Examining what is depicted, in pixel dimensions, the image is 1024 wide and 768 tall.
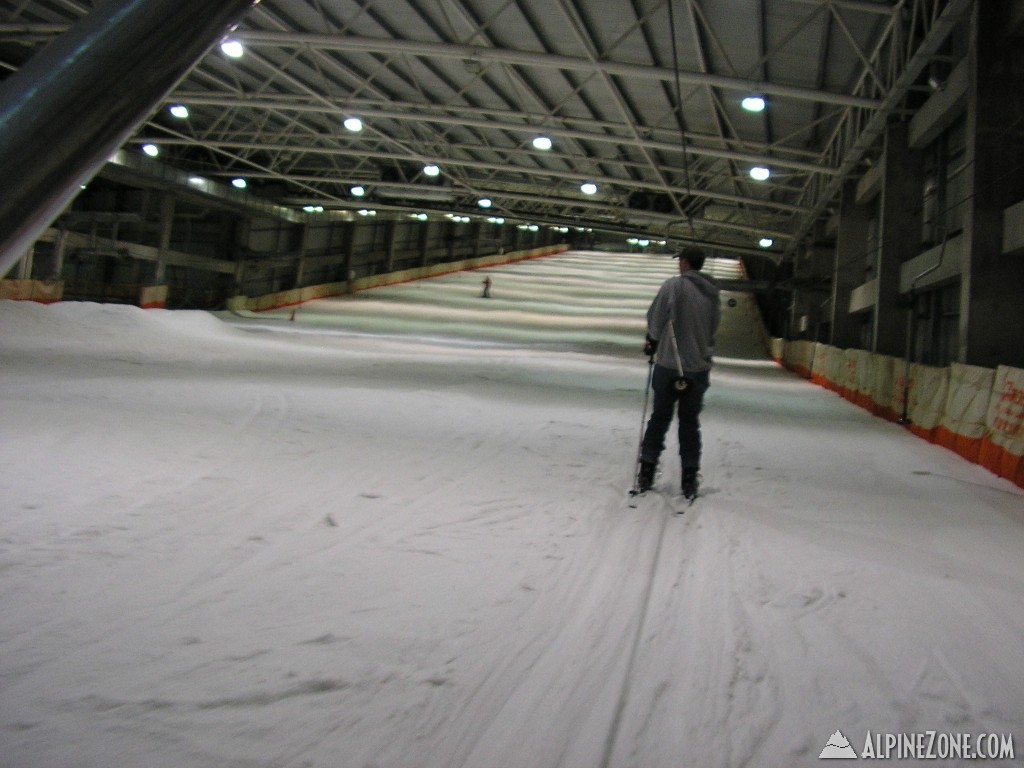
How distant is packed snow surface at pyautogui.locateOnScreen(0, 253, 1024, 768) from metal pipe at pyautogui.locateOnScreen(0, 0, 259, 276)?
161 centimetres

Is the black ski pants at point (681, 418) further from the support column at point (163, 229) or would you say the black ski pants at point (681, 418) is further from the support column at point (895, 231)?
the support column at point (163, 229)

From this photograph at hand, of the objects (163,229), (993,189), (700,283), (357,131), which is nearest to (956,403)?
(993,189)

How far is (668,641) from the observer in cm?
318

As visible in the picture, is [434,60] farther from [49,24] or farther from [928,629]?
[928,629]

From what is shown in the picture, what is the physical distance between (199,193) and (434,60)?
18.1 meters

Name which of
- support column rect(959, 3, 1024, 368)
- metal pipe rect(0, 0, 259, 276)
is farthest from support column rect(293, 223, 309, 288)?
metal pipe rect(0, 0, 259, 276)

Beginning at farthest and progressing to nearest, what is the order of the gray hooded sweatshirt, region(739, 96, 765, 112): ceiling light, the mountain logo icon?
region(739, 96, 765, 112): ceiling light < the gray hooded sweatshirt < the mountain logo icon

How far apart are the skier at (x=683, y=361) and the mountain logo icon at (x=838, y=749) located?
3.28 m

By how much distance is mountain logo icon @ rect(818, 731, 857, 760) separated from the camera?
7.91 feet

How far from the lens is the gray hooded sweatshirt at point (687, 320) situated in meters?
5.89

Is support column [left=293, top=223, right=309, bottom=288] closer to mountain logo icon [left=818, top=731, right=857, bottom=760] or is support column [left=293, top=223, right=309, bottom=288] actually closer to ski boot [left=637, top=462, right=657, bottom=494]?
ski boot [left=637, top=462, right=657, bottom=494]

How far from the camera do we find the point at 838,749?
8.04 ft

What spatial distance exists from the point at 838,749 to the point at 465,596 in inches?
66.9

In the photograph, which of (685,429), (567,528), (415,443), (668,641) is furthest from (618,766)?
(415,443)
